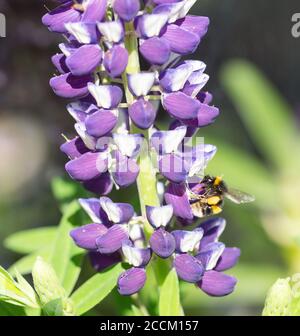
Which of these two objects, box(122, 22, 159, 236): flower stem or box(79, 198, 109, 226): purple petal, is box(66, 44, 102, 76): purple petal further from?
box(79, 198, 109, 226): purple petal

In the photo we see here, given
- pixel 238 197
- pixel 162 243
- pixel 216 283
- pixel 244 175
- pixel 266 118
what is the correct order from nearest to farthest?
pixel 162 243 < pixel 216 283 < pixel 238 197 < pixel 244 175 < pixel 266 118

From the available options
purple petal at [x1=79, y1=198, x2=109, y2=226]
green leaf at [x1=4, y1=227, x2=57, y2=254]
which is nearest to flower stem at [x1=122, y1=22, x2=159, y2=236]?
purple petal at [x1=79, y1=198, x2=109, y2=226]

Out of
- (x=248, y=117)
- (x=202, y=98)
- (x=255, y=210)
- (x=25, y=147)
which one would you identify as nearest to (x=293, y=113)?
(x=248, y=117)

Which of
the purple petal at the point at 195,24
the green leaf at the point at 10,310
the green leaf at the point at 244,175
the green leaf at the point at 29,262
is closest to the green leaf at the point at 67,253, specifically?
the green leaf at the point at 29,262

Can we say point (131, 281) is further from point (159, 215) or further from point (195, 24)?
point (195, 24)

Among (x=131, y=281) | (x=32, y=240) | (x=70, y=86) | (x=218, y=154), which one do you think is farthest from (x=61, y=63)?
(x=218, y=154)

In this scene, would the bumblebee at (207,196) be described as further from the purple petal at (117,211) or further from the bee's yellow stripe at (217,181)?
the purple petal at (117,211)
